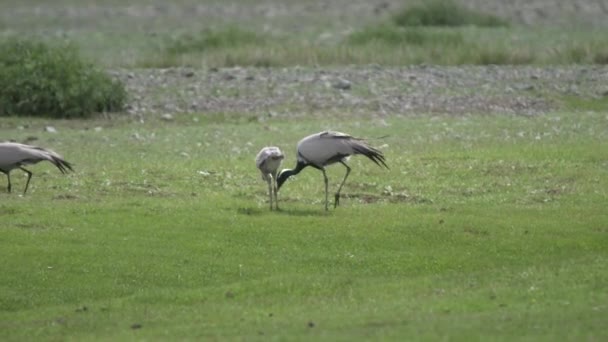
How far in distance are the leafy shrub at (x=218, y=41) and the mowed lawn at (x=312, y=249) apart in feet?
58.4

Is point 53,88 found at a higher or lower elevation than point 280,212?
lower

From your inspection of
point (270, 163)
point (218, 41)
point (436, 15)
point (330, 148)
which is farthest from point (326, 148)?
point (436, 15)

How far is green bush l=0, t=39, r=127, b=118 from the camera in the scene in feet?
107

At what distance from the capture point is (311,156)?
64.0ft

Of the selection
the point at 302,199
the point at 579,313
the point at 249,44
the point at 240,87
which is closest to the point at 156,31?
the point at 249,44

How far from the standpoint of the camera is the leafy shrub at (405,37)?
1757 inches

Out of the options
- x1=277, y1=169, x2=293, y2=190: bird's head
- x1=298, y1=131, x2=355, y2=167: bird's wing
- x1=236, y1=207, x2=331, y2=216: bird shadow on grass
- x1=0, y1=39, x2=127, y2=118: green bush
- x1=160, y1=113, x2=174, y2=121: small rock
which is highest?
x1=298, y1=131, x2=355, y2=167: bird's wing

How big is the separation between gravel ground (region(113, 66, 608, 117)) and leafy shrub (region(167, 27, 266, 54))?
496 cm

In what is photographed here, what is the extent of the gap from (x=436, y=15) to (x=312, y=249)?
38460 mm

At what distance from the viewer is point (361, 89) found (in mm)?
35781

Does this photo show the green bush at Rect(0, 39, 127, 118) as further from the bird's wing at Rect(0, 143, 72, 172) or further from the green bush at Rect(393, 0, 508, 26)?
the green bush at Rect(393, 0, 508, 26)

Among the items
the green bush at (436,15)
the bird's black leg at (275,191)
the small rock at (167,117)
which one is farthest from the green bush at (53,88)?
the green bush at (436,15)

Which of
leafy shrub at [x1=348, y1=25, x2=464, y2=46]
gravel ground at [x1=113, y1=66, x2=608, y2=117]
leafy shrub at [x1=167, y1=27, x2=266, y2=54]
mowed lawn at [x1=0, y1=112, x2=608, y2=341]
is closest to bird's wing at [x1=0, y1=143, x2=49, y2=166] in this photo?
mowed lawn at [x1=0, y1=112, x2=608, y2=341]

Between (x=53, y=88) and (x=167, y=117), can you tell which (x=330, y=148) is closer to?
(x=167, y=117)
